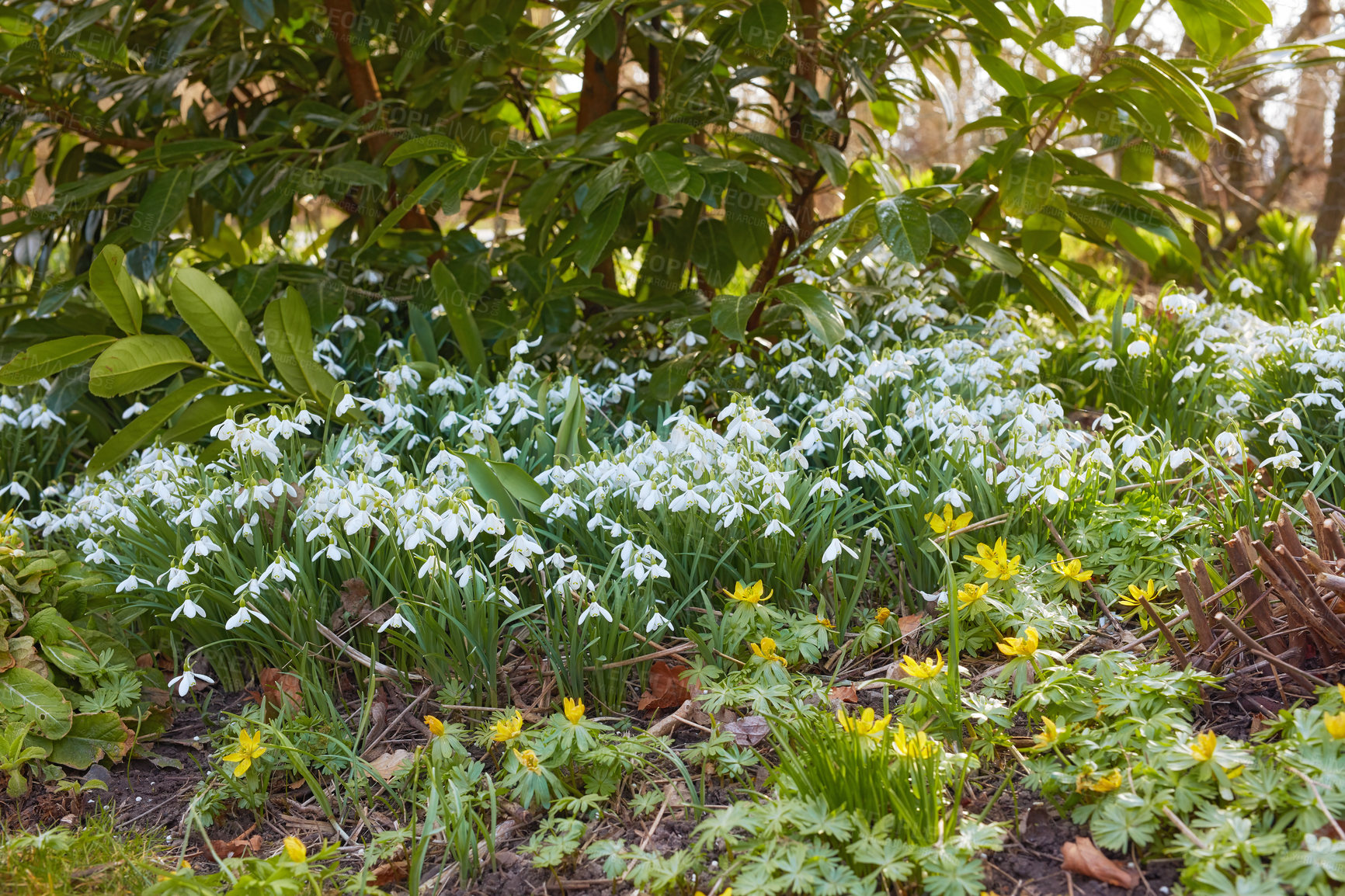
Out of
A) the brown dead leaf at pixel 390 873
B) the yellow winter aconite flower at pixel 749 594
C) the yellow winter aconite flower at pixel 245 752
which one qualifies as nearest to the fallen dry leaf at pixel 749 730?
the yellow winter aconite flower at pixel 749 594

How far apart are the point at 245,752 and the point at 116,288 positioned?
1.47 m

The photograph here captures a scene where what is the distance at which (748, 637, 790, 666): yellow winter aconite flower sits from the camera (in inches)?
68.4

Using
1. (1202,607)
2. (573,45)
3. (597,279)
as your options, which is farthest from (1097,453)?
(597,279)

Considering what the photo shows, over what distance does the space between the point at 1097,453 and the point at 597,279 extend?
5.90 feet

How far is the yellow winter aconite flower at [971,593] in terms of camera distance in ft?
5.75

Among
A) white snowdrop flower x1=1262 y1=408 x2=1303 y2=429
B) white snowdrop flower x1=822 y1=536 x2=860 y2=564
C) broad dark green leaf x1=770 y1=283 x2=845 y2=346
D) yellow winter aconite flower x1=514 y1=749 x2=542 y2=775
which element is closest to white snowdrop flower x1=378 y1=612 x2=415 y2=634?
yellow winter aconite flower x1=514 y1=749 x2=542 y2=775

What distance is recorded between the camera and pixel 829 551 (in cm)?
184

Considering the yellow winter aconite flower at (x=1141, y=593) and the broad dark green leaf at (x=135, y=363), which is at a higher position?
the broad dark green leaf at (x=135, y=363)

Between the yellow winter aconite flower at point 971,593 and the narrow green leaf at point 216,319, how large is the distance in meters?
1.94

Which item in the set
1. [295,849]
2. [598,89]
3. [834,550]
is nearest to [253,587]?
[295,849]

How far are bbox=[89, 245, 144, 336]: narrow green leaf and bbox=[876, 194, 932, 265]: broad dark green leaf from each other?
200 centimetres

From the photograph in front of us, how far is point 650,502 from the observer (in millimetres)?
1947

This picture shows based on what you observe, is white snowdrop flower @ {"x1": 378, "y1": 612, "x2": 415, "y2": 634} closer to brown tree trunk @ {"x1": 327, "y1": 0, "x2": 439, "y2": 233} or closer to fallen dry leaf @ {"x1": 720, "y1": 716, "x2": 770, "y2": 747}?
fallen dry leaf @ {"x1": 720, "y1": 716, "x2": 770, "y2": 747}

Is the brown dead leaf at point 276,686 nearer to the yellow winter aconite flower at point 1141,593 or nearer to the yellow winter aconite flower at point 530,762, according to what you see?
the yellow winter aconite flower at point 530,762
